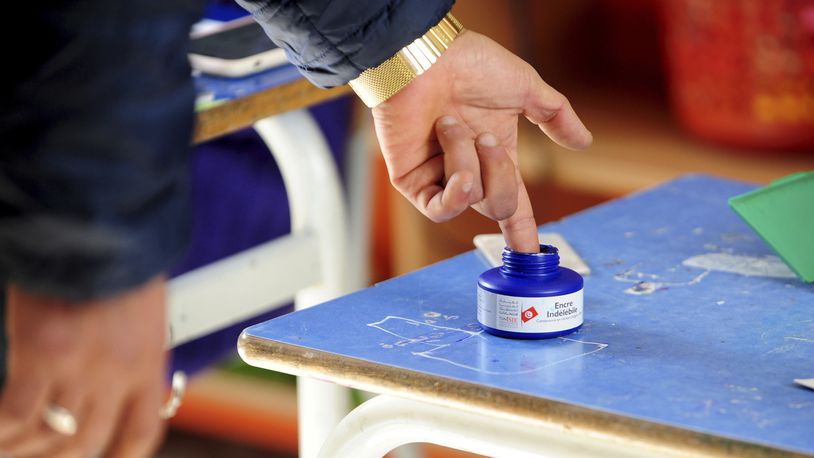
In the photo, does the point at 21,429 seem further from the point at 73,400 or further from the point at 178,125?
the point at 178,125

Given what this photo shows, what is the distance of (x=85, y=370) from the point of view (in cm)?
73

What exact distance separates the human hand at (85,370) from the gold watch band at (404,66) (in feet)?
1.37

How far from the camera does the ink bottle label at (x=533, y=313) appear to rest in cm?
101

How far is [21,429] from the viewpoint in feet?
2.45

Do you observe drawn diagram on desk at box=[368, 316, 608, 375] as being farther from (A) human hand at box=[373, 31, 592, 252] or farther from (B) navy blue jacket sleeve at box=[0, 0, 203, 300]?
(B) navy blue jacket sleeve at box=[0, 0, 203, 300]

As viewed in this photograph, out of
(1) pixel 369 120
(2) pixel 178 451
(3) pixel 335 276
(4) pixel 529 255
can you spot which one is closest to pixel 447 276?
(4) pixel 529 255

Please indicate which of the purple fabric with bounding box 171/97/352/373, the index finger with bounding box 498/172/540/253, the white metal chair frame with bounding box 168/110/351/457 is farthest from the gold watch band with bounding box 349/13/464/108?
the purple fabric with bounding box 171/97/352/373

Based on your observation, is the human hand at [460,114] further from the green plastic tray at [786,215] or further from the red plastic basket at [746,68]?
the red plastic basket at [746,68]

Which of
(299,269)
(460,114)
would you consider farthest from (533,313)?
(299,269)

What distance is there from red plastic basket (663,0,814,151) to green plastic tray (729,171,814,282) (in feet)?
3.76

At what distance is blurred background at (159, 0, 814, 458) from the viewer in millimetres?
2287

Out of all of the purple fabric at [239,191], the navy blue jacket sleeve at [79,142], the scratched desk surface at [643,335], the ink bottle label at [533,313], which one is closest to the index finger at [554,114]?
the scratched desk surface at [643,335]

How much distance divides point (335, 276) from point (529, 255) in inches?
28.6

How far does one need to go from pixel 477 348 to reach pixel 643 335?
128 millimetres
